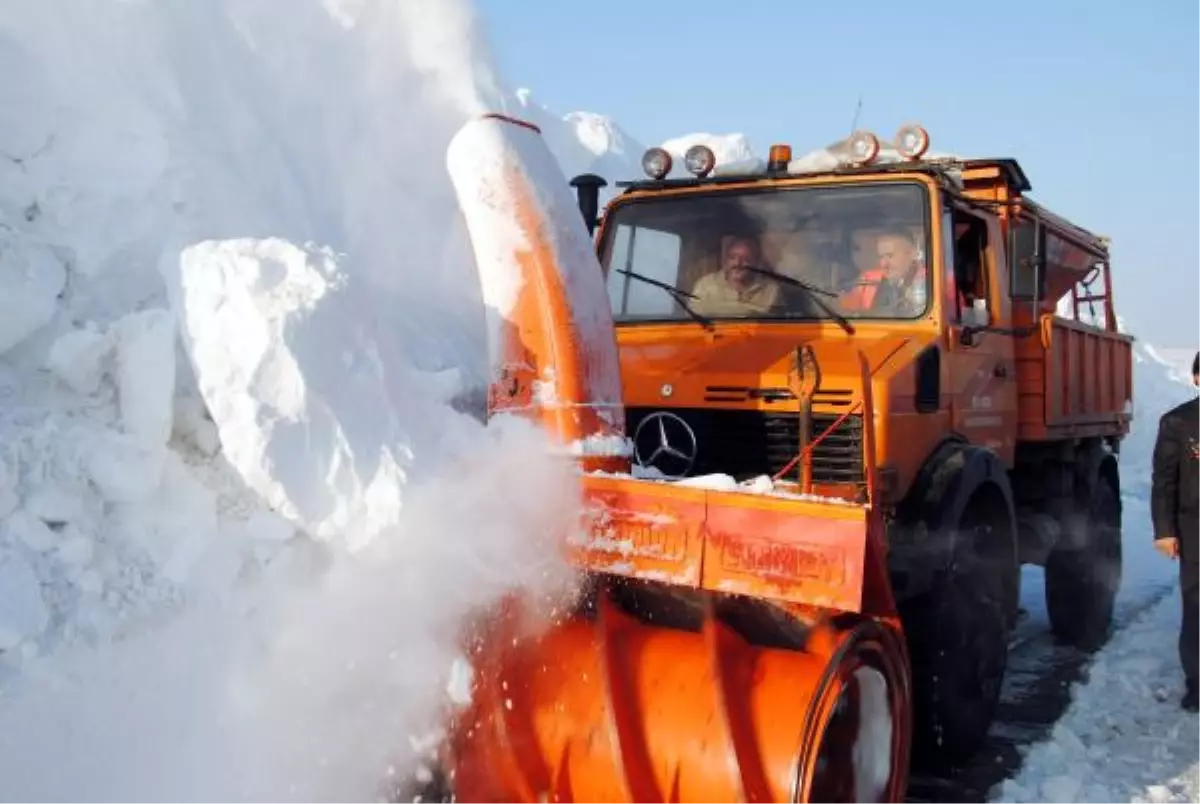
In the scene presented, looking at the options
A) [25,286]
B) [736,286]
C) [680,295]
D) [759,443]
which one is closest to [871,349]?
[759,443]

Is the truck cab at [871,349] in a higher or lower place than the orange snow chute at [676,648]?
higher

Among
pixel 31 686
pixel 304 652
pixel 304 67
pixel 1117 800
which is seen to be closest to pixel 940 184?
pixel 1117 800

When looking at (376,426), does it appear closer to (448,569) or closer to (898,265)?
(448,569)

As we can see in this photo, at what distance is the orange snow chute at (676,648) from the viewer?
293cm

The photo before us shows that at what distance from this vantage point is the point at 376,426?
3.00 metres

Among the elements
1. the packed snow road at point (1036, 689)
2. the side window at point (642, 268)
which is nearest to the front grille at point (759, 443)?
the side window at point (642, 268)

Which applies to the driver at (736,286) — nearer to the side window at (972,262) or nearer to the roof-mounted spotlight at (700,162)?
the roof-mounted spotlight at (700,162)

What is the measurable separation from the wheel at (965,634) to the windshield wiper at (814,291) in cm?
93

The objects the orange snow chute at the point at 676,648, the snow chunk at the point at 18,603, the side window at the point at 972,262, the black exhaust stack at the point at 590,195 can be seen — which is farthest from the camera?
the black exhaust stack at the point at 590,195

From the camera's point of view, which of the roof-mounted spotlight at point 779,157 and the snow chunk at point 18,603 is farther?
the roof-mounted spotlight at point 779,157

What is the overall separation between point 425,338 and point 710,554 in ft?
13.6

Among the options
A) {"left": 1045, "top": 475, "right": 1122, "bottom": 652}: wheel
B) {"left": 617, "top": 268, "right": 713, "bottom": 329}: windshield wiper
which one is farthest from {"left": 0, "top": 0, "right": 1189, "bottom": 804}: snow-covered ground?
{"left": 1045, "top": 475, "right": 1122, "bottom": 652}: wheel

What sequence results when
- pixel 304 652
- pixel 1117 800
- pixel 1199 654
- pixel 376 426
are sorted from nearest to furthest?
pixel 304 652 → pixel 376 426 → pixel 1117 800 → pixel 1199 654

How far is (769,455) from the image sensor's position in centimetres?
411
